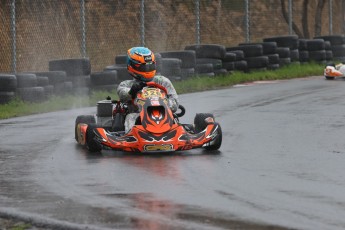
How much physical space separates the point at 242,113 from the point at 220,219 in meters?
9.46

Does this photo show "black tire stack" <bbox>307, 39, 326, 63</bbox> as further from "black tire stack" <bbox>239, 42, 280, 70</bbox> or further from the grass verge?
"black tire stack" <bbox>239, 42, 280, 70</bbox>

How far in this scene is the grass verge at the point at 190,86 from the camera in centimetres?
1883

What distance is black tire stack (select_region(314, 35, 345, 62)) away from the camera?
31141mm

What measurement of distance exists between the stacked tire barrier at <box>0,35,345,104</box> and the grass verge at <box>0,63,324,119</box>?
0.18 metres

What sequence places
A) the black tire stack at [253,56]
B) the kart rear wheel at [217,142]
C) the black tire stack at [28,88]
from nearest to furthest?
the kart rear wheel at [217,142], the black tire stack at [28,88], the black tire stack at [253,56]

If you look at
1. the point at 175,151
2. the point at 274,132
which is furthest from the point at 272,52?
the point at 175,151

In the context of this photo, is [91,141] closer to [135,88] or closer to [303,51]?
[135,88]

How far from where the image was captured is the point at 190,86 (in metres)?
23.4

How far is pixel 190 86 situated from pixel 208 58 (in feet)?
7.39

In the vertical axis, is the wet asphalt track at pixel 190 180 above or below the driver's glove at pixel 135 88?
below

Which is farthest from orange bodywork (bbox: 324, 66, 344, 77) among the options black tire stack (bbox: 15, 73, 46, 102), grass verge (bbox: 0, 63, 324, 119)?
black tire stack (bbox: 15, 73, 46, 102)

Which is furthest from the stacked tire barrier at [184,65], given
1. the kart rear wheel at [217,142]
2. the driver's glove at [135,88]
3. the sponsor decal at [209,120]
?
the kart rear wheel at [217,142]

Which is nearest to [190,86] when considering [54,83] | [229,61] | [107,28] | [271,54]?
[229,61]

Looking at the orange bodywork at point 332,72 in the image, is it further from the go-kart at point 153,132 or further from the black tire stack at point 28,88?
the go-kart at point 153,132
